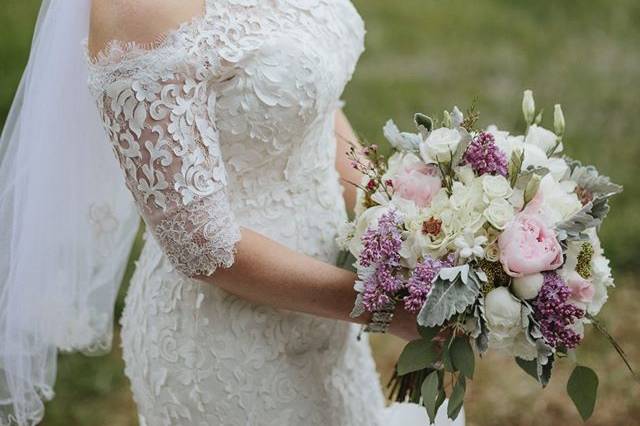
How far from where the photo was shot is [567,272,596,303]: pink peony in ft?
6.48

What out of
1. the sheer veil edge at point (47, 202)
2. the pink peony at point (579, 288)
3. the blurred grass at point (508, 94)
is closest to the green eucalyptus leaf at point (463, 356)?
the pink peony at point (579, 288)

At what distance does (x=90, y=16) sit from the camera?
2.00 m

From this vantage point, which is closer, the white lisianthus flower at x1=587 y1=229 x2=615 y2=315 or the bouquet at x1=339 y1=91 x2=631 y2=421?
the bouquet at x1=339 y1=91 x2=631 y2=421

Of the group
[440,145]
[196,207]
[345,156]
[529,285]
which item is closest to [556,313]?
[529,285]

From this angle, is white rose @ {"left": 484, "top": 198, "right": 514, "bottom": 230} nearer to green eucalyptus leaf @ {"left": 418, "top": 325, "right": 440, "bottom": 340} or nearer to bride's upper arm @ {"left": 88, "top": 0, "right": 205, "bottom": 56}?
green eucalyptus leaf @ {"left": 418, "top": 325, "right": 440, "bottom": 340}

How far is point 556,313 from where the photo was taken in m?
1.93

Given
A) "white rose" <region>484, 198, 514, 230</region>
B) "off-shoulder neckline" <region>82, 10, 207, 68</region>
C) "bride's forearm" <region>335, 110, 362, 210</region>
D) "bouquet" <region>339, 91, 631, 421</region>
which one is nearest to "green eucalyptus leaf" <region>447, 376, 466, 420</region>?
"bouquet" <region>339, 91, 631, 421</region>

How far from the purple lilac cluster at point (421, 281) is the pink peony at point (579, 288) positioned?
0.81 ft

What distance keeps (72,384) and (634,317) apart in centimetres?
258

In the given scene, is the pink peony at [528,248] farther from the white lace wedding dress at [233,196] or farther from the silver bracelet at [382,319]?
the white lace wedding dress at [233,196]

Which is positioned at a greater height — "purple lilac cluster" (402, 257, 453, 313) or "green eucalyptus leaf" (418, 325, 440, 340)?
"purple lilac cluster" (402, 257, 453, 313)

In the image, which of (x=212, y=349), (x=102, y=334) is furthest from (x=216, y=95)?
(x=102, y=334)

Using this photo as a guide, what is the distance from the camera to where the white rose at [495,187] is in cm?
198

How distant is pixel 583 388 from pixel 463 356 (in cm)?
31
